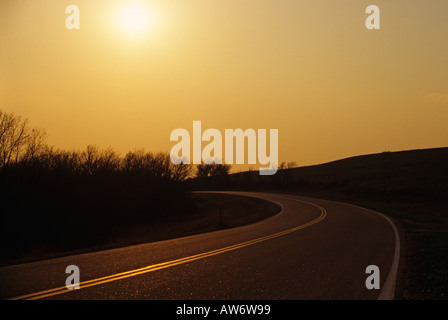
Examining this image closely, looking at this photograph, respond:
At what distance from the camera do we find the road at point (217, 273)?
6906 mm

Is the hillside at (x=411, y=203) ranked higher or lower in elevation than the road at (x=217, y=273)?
lower

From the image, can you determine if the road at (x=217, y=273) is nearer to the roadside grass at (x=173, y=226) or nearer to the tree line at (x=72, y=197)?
the roadside grass at (x=173, y=226)

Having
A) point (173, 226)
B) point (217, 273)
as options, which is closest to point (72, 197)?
point (173, 226)

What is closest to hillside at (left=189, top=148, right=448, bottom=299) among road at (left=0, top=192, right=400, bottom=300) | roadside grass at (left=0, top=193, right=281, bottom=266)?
road at (left=0, top=192, right=400, bottom=300)

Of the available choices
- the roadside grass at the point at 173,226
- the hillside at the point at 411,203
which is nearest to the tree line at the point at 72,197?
the roadside grass at the point at 173,226

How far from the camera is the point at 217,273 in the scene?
8.59 m

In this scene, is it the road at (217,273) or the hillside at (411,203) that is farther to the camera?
the hillside at (411,203)

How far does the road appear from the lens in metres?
6.91

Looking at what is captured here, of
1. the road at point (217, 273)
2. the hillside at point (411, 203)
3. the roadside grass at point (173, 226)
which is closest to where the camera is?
the road at point (217, 273)

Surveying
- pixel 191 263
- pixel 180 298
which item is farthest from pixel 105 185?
pixel 180 298

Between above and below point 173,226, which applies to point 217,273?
above

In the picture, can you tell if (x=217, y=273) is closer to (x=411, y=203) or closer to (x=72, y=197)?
(x=72, y=197)
